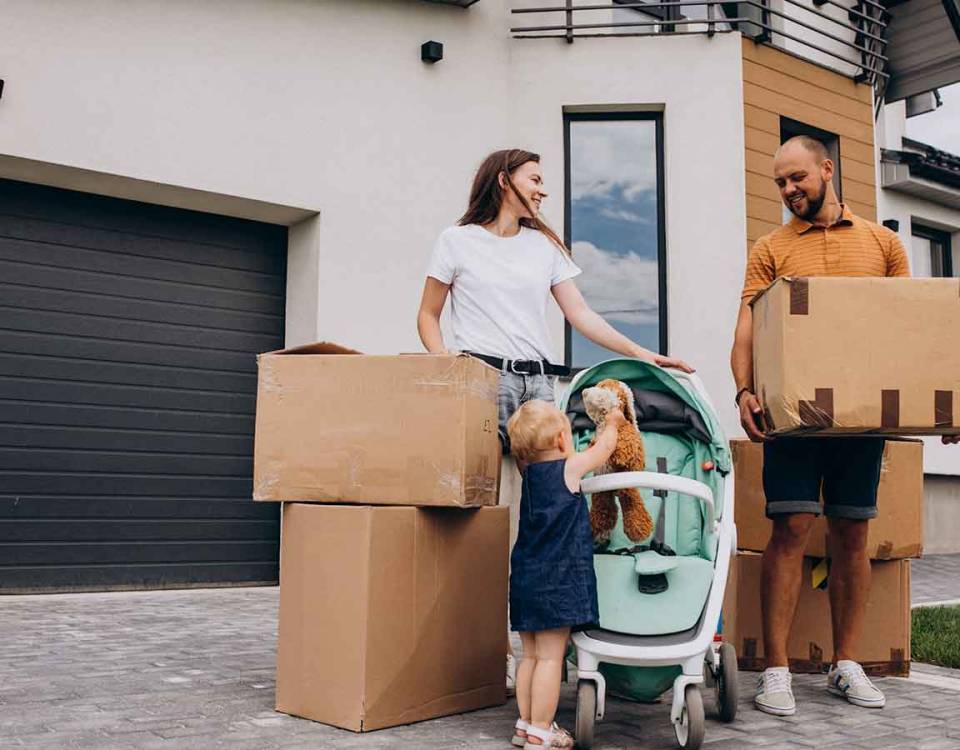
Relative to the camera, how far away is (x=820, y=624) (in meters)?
4.55

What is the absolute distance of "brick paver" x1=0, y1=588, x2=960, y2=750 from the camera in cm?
322

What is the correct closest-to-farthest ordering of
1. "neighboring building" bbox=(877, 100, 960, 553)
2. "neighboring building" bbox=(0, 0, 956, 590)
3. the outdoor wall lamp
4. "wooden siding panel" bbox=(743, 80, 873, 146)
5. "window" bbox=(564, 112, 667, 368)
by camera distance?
1. "neighboring building" bbox=(0, 0, 956, 590)
2. the outdoor wall lamp
3. "window" bbox=(564, 112, 667, 368)
4. "wooden siding panel" bbox=(743, 80, 873, 146)
5. "neighboring building" bbox=(877, 100, 960, 553)

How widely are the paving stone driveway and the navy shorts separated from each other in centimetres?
75

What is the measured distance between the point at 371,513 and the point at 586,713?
91 centimetres

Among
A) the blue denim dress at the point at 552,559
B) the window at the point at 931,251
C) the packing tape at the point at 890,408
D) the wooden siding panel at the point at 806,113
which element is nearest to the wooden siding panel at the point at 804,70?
the wooden siding panel at the point at 806,113

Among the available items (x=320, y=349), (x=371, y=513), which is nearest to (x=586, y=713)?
(x=371, y=513)

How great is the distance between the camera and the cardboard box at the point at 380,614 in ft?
11.0

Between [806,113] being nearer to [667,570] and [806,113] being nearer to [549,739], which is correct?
[667,570]

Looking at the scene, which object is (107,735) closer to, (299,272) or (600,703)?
(600,703)

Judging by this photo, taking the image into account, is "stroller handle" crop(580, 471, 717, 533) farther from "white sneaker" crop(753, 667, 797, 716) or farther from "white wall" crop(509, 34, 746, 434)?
"white wall" crop(509, 34, 746, 434)

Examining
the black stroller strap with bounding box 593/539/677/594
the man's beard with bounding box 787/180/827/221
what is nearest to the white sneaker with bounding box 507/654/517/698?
the black stroller strap with bounding box 593/539/677/594

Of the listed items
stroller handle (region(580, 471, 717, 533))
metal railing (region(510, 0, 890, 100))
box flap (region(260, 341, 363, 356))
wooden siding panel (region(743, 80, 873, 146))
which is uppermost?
metal railing (region(510, 0, 890, 100))

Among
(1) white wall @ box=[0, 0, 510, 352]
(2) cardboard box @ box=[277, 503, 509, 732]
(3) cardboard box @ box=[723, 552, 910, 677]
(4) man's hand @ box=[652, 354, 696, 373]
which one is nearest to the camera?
(2) cardboard box @ box=[277, 503, 509, 732]

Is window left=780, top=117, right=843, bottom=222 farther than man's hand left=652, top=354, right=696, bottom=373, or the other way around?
window left=780, top=117, right=843, bottom=222
